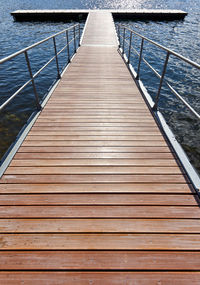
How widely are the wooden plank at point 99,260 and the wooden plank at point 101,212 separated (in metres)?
0.34

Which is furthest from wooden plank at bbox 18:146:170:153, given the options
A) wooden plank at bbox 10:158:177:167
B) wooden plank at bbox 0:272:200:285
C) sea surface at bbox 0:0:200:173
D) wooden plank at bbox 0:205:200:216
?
sea surface at bbox 0:0:200:173

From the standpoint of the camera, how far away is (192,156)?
4387 mm

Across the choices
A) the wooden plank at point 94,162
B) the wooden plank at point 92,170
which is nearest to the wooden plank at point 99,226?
the wooden plank at point 92,170

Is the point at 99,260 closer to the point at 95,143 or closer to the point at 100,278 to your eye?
the point at 100,278

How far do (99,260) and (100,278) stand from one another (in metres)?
0.12

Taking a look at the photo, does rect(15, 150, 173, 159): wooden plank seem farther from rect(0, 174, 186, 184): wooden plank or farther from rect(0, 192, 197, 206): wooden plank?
rect(0, 192, 197, 206): wooden plank

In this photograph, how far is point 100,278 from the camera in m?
1.44

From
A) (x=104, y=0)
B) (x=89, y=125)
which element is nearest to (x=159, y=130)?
(x=89, y=125)

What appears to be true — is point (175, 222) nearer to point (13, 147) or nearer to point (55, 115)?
point (13, 147)

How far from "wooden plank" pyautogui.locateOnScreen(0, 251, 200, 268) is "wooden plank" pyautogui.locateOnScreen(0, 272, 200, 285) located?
0.04 m

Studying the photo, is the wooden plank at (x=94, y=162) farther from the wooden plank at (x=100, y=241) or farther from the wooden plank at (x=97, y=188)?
the wooden plank at (x=100, y=241)

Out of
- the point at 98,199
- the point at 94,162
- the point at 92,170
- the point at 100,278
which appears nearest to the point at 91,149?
the point at 94,162

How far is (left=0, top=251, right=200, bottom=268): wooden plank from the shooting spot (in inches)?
58.7

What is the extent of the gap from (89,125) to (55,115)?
30.1 inches
